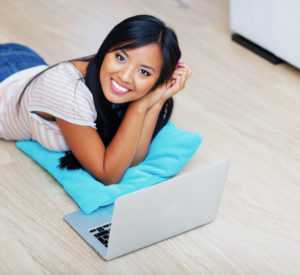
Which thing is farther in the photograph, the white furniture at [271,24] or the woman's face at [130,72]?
the white furniture at [271,24]

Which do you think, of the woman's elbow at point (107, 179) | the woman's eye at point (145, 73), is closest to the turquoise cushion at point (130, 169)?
the woman's elbow at point (107, 179)

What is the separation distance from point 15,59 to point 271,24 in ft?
3.16

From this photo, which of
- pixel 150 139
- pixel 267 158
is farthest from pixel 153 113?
pixel 267 158

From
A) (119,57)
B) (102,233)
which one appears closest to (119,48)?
(119,57)

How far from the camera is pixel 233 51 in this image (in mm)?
2963

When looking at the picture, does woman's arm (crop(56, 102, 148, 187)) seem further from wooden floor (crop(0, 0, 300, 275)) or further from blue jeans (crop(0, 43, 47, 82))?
blue jeans (crop(0, 43, 47, 82))

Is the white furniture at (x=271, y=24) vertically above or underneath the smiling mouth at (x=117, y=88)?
underneath

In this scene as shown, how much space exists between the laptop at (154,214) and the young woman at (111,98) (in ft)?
0.51

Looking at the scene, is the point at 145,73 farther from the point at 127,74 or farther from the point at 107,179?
the point at 107,179

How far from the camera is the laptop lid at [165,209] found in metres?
1.75

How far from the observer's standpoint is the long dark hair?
6.29 ft

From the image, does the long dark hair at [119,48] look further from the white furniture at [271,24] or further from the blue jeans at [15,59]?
the white furniture at [271,24]

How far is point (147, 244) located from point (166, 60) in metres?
0.45

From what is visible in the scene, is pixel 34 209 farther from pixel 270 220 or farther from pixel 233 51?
pixel 233 51
